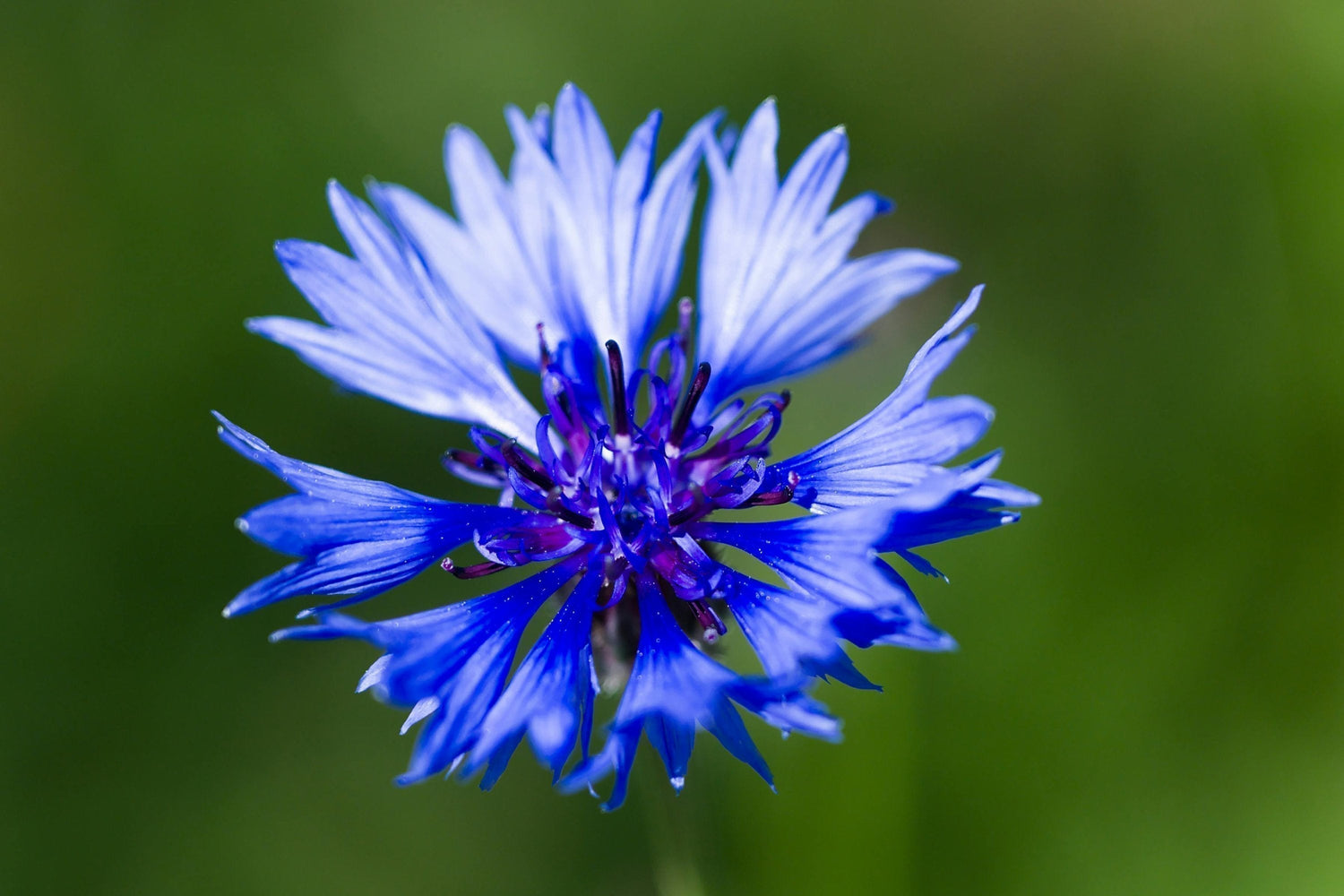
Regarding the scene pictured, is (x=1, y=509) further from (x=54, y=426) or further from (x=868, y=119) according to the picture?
(x=868, y=119)

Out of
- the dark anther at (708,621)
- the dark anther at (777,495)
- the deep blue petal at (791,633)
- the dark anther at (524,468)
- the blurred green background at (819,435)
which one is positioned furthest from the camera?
the blurred green background at (819,435)

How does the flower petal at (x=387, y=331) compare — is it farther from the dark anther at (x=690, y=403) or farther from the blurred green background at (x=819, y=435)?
the blurred green background at (x=819, y=435)

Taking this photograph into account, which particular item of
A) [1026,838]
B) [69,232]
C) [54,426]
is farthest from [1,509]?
[1026,838]

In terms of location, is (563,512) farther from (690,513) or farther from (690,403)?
(690,403)

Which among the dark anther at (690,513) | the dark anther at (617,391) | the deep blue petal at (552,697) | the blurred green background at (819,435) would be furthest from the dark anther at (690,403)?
the blurred green background at (819,435)

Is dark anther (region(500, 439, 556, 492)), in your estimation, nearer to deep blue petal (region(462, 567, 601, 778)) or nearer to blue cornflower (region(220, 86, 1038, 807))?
blue cornflower (region(220, 86, 1038, 807))

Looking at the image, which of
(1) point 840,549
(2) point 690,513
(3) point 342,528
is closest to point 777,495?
(2) point 690,513
